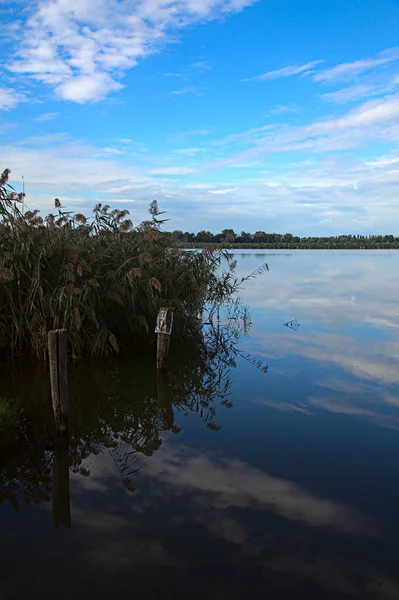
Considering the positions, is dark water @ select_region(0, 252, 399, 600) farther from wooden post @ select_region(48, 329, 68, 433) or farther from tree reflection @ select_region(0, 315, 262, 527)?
wooden post @ select_region(48, 329, 68, 433)

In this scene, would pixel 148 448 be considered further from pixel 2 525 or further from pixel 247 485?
pixel 2 525

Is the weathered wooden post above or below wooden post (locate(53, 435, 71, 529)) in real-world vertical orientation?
above

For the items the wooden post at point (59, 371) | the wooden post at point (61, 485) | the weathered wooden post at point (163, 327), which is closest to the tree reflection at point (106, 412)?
the wooden post at point (61, 485)

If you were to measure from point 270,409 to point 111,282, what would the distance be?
4.36m

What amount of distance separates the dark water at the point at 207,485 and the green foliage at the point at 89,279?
2.60 ft

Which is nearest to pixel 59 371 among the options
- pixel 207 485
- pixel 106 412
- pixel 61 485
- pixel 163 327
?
pixel 61 485

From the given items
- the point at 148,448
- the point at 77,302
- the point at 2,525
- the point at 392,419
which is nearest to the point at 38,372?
the point at 77,302

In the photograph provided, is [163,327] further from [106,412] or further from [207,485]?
[207,485]

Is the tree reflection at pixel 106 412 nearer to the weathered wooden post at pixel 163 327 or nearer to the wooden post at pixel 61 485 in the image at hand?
the wooden post at pixel 61 485

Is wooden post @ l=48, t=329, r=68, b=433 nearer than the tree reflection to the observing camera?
No

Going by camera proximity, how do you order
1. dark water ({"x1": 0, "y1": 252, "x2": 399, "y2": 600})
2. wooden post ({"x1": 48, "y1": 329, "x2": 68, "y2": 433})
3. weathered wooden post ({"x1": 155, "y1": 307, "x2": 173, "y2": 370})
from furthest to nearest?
weathered wooden post ({"x1": 155, "y1": 307, "x2": 173, "y2": 370}) → wooden post ({"x1": 48, "y1": 329, "x2": 68, "y2": 433}) → dark water ({"x1": 0, "y1": 252, "x2": 399, "y2": 600})

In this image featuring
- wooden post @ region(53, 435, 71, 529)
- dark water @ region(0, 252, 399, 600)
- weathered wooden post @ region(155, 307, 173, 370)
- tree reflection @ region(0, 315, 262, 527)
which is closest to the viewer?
dark water @ region(0, 252, 399, 600)

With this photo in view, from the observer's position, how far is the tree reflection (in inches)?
204

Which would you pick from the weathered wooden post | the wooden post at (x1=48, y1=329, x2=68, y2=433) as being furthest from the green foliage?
the wooden post at (x1=48, y1=329, x2=68, y2=433)
